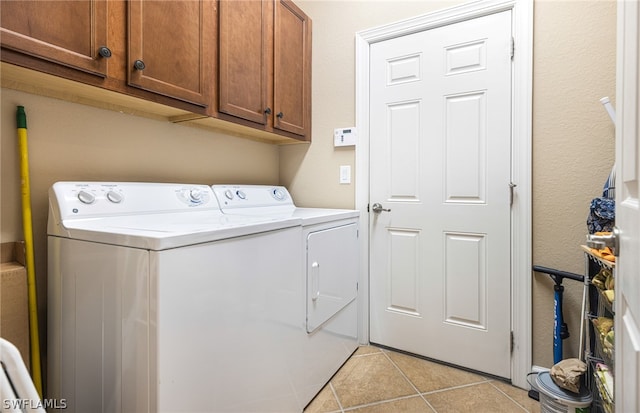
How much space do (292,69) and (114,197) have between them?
1.36 m

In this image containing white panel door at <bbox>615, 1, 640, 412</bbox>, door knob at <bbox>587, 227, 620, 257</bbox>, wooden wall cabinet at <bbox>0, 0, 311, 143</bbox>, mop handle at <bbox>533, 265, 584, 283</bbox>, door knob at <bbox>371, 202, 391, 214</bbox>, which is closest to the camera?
white panel door at <bbox>615, 1, 640, 412</bbox>

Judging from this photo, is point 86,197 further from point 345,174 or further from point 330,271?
point 345,174

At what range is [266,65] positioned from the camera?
6.11 feet

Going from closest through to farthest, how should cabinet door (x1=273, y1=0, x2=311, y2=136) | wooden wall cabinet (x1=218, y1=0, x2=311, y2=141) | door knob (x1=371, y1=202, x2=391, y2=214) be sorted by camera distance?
wooden wall cabinet (x1=218, y1=0, x2=311, y2=141) → cabinet door (x1=273, y1=0, x2=311, y2=136) → door knob (x1=371, y1=202, x2=391, y2=214)

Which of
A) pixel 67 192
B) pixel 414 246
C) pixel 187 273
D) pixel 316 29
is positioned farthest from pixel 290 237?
pixel 316 29

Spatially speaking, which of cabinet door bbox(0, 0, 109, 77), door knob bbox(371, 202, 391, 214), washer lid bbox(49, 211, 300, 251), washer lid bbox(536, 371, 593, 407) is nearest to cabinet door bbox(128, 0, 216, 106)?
cabinet door bbox(0, 0, 109, 77)

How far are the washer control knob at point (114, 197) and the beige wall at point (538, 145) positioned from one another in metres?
0.19

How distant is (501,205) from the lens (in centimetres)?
175

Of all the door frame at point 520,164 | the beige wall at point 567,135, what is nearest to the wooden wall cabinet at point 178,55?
the door frame at point 520,164

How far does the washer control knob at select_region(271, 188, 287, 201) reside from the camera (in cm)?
223

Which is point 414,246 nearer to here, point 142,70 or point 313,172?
point 313,172

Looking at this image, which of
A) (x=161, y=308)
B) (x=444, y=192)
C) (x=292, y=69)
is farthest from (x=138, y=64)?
(x=444, y=192)

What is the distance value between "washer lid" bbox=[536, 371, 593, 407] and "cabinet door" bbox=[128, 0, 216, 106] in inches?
78.0

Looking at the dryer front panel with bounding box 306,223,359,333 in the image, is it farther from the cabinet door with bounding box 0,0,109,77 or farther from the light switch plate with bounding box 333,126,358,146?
the cabinet door with bounding box 0,0,109,77
